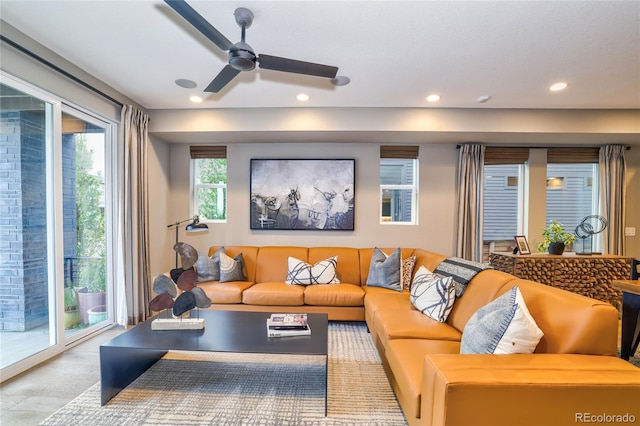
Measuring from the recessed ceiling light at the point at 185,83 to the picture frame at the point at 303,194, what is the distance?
49.9 inches

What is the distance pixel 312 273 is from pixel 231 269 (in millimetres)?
990

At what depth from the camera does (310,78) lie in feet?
8.82

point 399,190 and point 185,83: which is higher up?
point 185,83

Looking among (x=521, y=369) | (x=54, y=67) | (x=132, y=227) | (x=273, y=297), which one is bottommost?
(x=273, y=297)

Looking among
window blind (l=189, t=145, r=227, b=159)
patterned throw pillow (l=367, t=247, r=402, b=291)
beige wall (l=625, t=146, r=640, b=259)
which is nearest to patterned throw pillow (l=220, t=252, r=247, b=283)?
window blind (l=189, t=145, r=227, b=159)

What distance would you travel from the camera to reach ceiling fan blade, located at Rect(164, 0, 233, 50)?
1.36 m

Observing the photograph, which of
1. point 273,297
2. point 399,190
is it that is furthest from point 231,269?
Result: point 399,190

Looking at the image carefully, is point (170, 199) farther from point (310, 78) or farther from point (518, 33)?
point (518, 33)

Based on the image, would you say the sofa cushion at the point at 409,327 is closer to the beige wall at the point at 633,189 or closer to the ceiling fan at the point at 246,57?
the ceiling fan at the point at 246,57

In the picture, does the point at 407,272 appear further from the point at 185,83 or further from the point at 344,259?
the point at 185,83

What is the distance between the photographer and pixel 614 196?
373 cm

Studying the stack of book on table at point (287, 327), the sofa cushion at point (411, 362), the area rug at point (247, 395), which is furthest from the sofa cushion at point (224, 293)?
the sofa cushion at point (411, 362)

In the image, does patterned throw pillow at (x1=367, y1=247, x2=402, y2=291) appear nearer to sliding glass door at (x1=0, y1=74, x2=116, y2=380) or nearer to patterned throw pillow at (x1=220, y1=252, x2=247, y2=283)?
patterned throw pillow at (x1=220, y1=252, x2=247, y2=283)

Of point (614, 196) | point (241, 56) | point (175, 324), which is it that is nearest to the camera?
point (241, 56)
